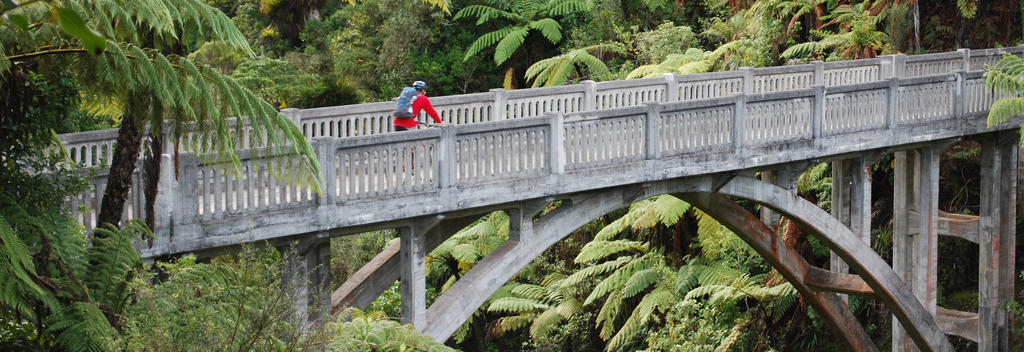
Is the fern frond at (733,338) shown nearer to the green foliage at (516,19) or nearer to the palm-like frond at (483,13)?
the green foliage at (516,19)

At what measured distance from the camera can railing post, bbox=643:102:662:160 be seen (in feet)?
33.6

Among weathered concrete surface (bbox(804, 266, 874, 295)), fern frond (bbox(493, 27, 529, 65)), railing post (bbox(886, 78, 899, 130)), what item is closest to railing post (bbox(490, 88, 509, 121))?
railing post (bbox(886, 78, 899, 130))

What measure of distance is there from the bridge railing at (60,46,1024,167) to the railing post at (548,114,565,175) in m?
0.38

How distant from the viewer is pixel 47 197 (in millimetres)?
6324

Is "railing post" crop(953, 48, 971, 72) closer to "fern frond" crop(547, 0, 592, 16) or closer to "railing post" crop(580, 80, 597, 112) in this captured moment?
"railing post" crop(580, 80, 597, 112)

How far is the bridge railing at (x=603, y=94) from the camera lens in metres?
10.7

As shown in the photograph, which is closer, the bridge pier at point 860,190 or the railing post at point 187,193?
the railing post at point 187,193

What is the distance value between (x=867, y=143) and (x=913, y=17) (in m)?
6.71

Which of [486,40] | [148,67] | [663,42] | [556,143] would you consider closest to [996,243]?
[556,143]

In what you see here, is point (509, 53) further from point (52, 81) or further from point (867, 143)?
point (52, 81)

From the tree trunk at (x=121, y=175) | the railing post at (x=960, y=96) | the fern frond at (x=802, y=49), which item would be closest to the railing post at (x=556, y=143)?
the tree trunk at (x=121, y=175)

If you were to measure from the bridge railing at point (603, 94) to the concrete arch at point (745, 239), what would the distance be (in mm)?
981

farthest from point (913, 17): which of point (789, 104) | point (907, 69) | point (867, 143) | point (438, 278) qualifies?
point (438, 278)

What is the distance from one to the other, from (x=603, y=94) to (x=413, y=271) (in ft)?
15.9
